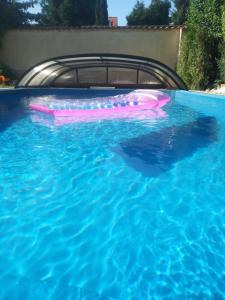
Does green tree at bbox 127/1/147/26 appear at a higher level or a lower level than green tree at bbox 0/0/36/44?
higher

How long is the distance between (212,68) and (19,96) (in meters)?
9.33

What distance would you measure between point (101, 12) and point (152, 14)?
6.77 metres

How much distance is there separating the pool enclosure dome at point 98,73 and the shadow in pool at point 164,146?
6.23m

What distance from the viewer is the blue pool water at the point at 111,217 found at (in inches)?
108

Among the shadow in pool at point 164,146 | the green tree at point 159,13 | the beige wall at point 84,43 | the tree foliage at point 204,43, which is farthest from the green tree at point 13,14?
the shadow in pool at point 164,146

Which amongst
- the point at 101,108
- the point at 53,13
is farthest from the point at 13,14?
the point at 101,108

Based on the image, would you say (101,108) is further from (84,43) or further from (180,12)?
(180,12)

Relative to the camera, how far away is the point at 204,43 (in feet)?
47.1

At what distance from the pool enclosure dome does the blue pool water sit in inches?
292

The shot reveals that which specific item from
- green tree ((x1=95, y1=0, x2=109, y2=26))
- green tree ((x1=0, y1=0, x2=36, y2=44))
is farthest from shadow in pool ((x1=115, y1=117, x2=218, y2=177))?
green tree ((x1=95, y1=0, x2=109, y2=26))

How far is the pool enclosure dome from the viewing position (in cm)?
1366

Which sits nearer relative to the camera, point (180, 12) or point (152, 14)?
point (180, 12)

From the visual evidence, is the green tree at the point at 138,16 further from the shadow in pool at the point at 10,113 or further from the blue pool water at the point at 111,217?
the blue pool water at the point at 111,217

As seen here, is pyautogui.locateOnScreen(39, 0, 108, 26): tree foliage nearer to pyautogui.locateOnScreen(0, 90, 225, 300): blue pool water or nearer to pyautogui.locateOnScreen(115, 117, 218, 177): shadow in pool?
pyautogui.locateOnScreen(115, 117, 218, 177): shadow in pool
